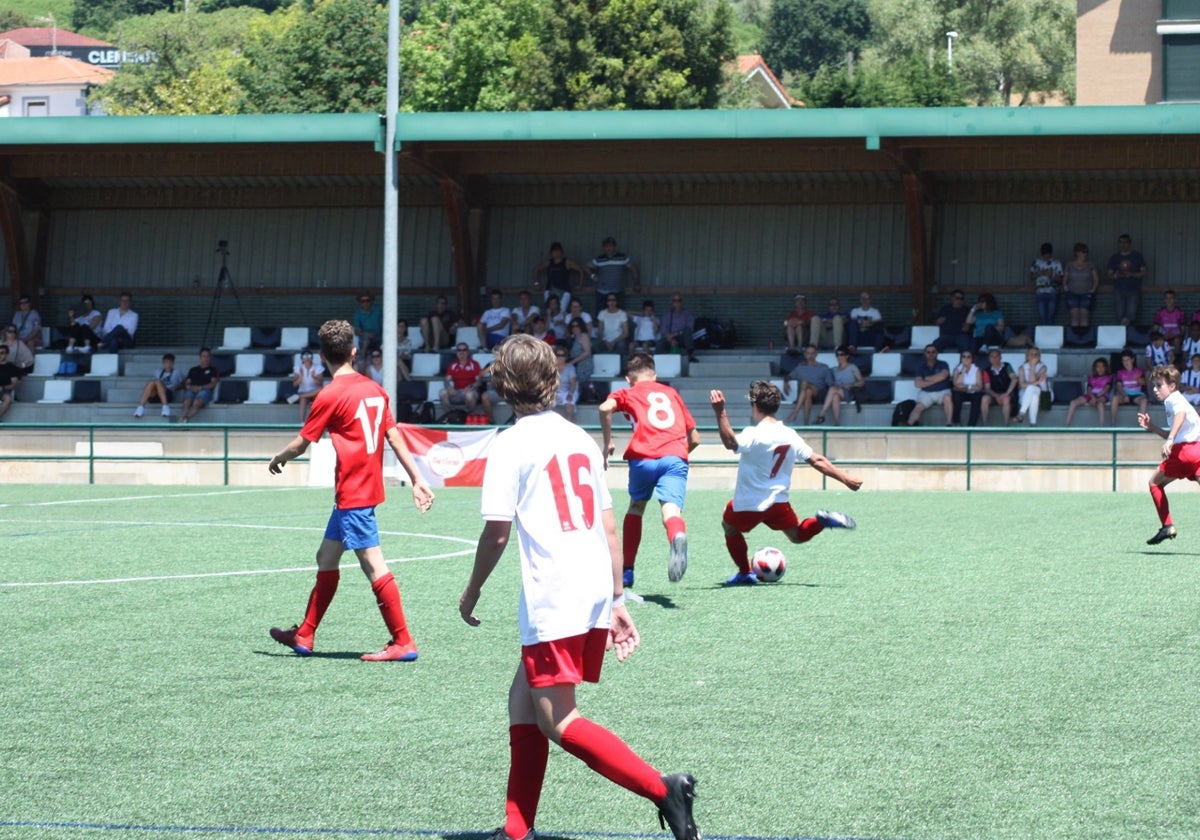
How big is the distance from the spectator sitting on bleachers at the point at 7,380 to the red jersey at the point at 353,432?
21.0 metres

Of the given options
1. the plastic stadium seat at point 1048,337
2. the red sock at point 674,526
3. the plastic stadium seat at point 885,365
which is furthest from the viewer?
the plastic stadium seat at point 1048,337

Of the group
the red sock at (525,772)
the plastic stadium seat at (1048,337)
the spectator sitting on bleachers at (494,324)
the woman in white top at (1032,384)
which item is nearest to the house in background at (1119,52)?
the plastic stadium seat at (1048,337)

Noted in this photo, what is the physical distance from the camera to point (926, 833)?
5.49 metres

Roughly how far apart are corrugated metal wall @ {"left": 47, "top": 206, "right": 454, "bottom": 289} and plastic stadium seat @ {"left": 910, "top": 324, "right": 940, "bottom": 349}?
9.00 metres

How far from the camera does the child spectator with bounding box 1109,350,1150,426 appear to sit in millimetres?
24672

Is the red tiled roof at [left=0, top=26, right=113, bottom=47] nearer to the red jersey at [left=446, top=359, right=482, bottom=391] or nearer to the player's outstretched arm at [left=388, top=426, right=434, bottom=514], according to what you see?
the red jersey at [left=446, top=359, right=482, bottom=391]

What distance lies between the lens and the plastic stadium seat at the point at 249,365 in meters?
28.7

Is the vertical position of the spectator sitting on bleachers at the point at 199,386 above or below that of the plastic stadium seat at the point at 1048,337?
below

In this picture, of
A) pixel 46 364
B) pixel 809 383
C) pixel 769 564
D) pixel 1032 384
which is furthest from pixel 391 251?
pixel 769 564

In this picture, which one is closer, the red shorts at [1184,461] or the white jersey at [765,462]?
the white jersey at [765,462]

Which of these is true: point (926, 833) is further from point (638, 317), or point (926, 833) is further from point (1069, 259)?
point (1069, 259)

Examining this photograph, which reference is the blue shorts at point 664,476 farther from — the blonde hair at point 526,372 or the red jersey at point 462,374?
the red jersey at point 462,374

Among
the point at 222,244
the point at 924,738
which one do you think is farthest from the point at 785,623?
the point at 222,244

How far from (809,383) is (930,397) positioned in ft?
6.01
